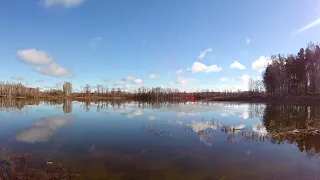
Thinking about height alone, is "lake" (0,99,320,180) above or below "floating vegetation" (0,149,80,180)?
below

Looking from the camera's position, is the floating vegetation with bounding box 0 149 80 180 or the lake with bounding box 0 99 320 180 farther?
the lake with bounding box 0 99 320 180

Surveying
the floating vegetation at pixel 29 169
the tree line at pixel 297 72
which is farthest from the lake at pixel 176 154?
the tree line at pixel 297 72

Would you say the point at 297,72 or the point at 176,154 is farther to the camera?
the point at 297,72

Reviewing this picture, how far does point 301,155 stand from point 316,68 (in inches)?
2285

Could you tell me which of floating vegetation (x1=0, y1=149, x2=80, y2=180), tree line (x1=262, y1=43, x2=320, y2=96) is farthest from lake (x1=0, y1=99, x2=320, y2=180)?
tree line (x1=262, y1=43, x2=320, y2=96)

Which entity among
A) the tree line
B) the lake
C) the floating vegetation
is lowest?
the lake

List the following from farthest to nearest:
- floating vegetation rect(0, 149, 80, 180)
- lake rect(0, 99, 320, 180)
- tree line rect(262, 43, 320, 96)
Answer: tree line rect(262, 43, 320, 96) < lake rect(0, 99, 320, 180) < floating vegetation rect(0, 149, 80, 180)

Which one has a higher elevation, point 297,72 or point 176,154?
point 297,72

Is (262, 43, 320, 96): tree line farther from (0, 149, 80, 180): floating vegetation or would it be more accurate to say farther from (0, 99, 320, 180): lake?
(0, 149, 80, 180): floating vegetation

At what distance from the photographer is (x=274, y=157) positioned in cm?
1235

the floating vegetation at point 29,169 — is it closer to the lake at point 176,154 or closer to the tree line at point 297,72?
A: the lake at point 176,154

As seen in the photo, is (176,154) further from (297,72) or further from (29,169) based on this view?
(297,72)

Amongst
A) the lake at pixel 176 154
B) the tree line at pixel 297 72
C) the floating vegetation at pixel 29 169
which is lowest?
the lake at pixel 176 154

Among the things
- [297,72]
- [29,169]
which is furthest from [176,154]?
[297,72]
